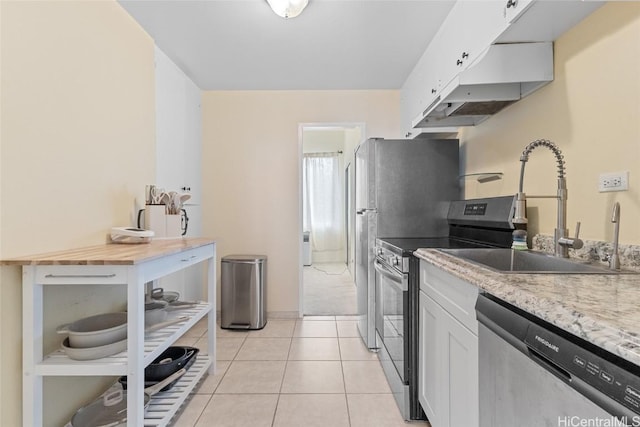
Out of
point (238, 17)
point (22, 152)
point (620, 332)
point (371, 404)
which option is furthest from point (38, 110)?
point (371, 404)

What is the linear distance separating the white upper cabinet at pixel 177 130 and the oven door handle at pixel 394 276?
190cm

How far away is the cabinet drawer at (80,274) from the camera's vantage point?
4.02 feet

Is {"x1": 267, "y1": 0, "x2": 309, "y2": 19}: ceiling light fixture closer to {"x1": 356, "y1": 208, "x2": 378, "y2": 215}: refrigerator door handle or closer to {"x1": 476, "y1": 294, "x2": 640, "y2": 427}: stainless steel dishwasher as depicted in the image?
{"x1": 356, "y1": 208, "x2": 378, "y2": 215}: refrigerator door handle

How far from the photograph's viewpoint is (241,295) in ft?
10.0

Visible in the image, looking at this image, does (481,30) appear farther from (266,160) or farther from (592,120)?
(266,160)

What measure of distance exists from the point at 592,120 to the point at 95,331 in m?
2.39

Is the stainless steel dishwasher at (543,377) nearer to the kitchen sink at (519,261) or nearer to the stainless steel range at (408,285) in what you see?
the kitchen sink at (519,261)

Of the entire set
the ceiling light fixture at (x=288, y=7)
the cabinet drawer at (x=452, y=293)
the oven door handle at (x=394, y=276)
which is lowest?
the oven door handle at (x=394, y=276)

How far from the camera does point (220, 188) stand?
346cm

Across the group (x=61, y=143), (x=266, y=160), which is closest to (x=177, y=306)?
(x=61, y=143)

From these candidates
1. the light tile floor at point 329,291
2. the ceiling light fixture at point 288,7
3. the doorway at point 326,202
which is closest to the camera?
the ceiling light fixture at point 288,7

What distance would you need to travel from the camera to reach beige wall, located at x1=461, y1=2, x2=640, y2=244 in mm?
1105

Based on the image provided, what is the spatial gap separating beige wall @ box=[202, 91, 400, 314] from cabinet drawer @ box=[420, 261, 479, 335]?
206cm

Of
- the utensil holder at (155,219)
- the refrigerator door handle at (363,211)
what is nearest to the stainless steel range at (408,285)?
the refrigerator door handle at (363,211)
